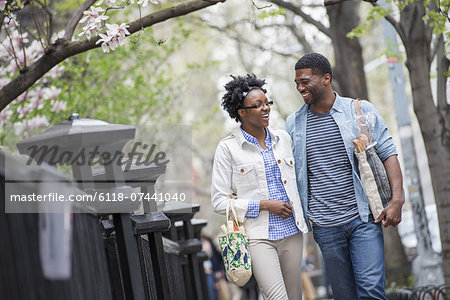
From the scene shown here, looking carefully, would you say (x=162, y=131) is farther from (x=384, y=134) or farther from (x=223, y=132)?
(x=223, y=132)

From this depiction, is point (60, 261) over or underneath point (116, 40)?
underneath

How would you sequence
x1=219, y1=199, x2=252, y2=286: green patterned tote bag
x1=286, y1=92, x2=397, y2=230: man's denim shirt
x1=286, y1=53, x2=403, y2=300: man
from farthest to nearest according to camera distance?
x1=286, y1=92, x2=397, y2=230: man's denim shirt → x1=286, y1=53, x2=403, y2=300: man → x1=219, y1=199, x2=252, y2=286: green patterned tote bag

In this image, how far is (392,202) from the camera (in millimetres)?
5082

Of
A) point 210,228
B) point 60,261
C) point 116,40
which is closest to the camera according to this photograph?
point 60,261

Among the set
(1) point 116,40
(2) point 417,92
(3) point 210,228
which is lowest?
(3) point 210,228

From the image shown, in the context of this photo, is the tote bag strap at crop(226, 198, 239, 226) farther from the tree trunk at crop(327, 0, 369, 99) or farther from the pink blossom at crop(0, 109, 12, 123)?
the tree trunk at crop(327, 0, 369, 99)

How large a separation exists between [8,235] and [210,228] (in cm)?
3714

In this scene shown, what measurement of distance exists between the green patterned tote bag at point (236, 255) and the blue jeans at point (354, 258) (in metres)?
0.67

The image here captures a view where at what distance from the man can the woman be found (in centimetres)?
16

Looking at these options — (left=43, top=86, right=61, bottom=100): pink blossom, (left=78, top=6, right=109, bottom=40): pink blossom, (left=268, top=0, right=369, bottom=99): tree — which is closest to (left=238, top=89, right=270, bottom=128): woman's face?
(left=78, top=6, right=109, bottom=40): pink blossom

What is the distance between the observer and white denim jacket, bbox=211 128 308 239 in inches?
202

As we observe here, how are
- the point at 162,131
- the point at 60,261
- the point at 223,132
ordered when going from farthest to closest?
the point at 223,132
the point at 162,131
the point at 60,261

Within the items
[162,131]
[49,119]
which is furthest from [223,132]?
[49,119]

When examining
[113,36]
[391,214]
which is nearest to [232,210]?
[391,214]
